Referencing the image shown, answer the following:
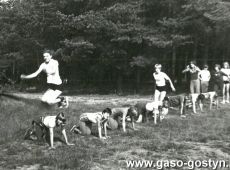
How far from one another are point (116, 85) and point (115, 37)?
384 centimetres

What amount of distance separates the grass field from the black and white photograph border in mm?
24

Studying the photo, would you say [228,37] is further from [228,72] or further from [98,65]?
[98,65]

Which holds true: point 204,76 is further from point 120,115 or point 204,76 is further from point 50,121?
point 50,121

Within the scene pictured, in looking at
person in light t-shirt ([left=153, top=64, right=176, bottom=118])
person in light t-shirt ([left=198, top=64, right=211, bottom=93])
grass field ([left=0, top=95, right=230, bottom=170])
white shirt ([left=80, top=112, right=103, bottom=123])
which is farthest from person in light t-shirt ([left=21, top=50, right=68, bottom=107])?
person in light t-shirt ([left=198, top=64, right=211, bottom=93])

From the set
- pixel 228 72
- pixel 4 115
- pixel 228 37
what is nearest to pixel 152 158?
pixel 4 115

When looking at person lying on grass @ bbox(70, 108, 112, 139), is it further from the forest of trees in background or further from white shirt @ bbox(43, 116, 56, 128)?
the forest of trees in background

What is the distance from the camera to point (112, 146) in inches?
334

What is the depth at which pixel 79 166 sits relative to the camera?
670cm

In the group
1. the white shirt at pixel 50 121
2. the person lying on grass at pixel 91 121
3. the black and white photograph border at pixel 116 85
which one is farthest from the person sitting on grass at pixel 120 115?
the white shirt at pixel 50 121

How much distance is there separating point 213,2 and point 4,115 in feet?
45.7

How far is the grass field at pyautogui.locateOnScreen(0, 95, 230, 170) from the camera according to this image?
699 centimetres

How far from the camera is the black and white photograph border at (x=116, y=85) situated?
7.86 meters

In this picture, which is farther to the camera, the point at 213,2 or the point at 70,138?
the point at 213,2

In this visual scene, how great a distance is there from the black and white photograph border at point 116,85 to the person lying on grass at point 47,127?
2cm
